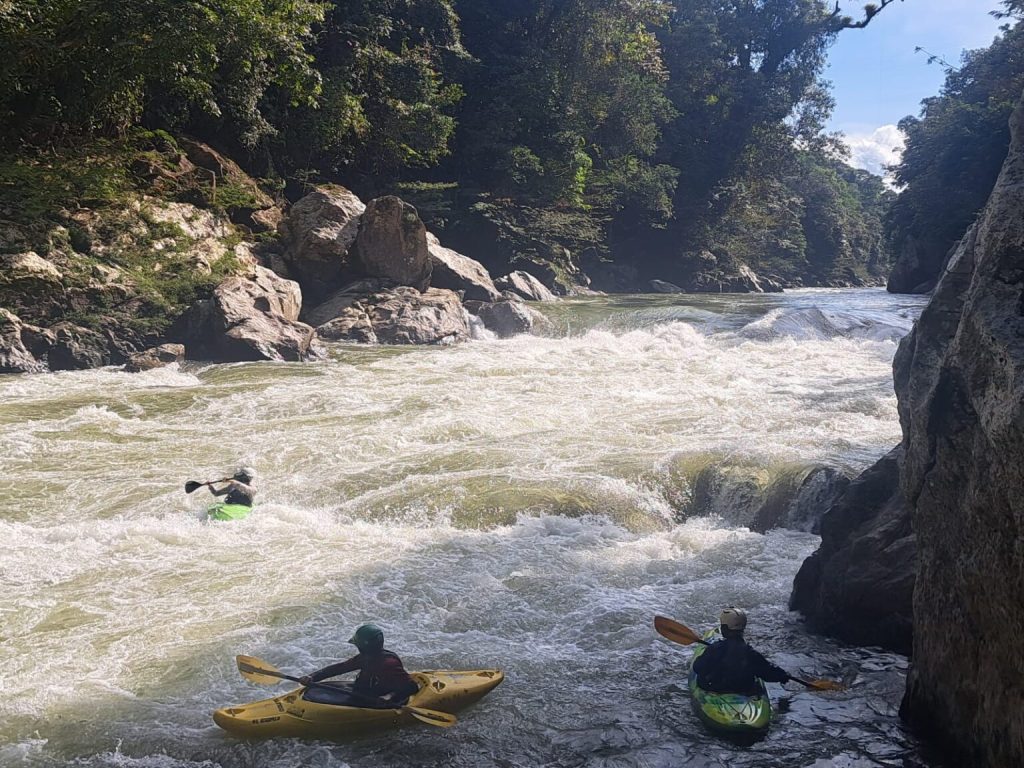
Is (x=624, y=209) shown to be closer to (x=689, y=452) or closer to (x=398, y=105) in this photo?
(x=398, y=105)

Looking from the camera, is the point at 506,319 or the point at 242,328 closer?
the point at 242,328

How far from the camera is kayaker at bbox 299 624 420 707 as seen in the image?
13.3 ft

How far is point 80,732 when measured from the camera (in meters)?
3.96

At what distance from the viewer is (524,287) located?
69.0ft

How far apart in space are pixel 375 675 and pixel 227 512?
9.90 ft

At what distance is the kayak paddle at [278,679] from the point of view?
401 centimetres

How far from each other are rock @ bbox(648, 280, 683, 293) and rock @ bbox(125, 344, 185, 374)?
20291 millimetres

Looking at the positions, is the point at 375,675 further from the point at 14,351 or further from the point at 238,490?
the point at 14,351

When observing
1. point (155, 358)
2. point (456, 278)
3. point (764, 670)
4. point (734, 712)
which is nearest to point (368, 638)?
point (734, 712)

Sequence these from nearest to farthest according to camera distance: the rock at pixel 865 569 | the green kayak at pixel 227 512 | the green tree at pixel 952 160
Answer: the rock at pixel 865 569, the green kayak at pixel 227 512, the green tree at pixel 952 160

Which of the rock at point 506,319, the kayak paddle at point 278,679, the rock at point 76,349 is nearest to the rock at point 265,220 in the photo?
the rock at point 506,319

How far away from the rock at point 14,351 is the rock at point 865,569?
416 inches

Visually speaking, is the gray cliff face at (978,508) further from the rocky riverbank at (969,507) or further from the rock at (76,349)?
the rock at (76,349)

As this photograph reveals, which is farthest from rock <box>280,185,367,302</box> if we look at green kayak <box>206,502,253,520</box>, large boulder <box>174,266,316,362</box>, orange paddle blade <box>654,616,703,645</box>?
orange paddle blade <box>654,616,703,645</box>
